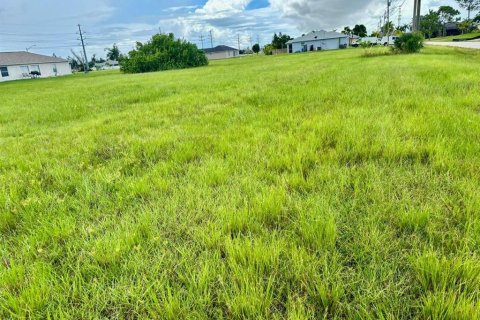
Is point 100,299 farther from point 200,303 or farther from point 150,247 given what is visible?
point 200,303

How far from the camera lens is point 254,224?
5.38 ft

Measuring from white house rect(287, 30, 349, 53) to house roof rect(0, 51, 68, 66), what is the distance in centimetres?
5426

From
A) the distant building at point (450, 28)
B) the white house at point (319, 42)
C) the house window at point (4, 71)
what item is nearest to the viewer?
the house window at point (4, 71)

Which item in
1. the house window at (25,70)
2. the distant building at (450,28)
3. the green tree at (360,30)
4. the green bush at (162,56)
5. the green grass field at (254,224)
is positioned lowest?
the green grass field at (254,224)

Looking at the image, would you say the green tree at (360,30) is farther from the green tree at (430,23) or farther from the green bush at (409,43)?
the green bush at (409,43)

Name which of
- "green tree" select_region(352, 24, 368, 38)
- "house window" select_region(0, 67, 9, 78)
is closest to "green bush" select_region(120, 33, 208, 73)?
"house window" select_region(0, 67, 9, 78)

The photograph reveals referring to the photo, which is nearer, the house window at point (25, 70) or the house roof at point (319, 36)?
the house window at point (25, 70)

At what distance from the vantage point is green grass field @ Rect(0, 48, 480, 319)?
115cm

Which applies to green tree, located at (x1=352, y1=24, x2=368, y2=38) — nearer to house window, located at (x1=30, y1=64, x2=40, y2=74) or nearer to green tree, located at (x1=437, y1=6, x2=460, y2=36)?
green tree, located at (x1=437, y1=6, x2=460, y2=36)

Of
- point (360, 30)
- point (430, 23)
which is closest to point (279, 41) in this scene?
point (360, 30)

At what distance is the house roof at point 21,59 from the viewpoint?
4650 cm

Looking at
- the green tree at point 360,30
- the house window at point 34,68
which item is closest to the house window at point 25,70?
the house window at point 34,68

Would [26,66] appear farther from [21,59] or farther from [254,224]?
[254,224]

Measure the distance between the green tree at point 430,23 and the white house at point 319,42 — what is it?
2299cm
